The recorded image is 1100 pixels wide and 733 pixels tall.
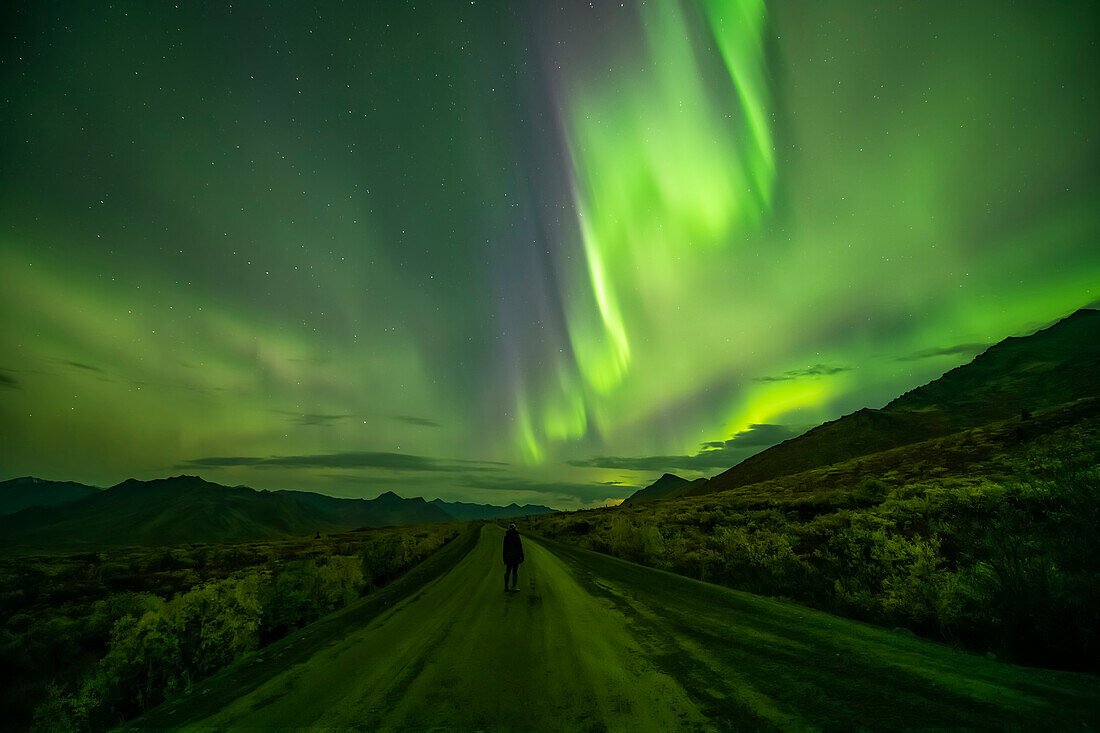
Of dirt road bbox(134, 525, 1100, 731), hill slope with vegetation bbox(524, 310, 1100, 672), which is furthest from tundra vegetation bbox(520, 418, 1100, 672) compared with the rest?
dirt road bbox(134, 525, 1100, 731)

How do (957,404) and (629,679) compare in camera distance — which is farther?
(957,404)

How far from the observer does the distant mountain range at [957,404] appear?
11306cm

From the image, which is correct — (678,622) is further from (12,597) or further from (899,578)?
(12,597)

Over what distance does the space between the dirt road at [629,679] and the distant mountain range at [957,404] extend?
113 metres

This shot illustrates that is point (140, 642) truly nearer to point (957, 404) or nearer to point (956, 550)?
point (956, 550)

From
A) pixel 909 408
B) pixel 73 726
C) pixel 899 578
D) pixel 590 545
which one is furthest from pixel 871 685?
pixel 909 408

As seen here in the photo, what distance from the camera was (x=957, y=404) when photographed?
446ft

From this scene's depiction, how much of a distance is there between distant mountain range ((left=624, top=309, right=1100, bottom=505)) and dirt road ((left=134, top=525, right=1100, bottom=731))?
11306 centimetres

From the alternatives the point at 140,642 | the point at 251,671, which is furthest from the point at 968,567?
the point at 140,642

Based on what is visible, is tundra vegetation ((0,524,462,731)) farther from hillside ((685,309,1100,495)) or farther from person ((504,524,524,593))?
hillside ((685,309,1100,495))

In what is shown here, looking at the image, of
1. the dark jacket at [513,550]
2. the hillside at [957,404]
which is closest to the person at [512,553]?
the dark jacket at [513,550]

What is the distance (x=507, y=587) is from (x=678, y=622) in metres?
6.66

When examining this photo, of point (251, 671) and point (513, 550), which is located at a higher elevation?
point (513, 550)

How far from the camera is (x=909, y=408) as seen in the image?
150 m
